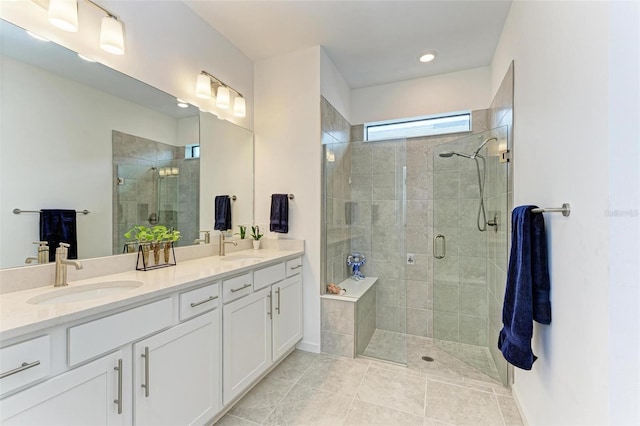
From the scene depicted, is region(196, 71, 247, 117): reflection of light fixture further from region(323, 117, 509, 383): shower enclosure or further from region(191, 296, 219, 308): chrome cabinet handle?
region(191, 296, 219, 308): chrome cabinet handle

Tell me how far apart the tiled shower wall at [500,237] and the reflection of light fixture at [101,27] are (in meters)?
2.61

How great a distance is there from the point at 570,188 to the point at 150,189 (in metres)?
2.34

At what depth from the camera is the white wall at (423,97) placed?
2.96 m

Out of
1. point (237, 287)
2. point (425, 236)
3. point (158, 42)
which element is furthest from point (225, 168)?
point (425, 236)

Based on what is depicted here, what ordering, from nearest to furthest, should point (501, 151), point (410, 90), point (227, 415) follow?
point (227, 415) < point (501, 151) < point (410, 90)

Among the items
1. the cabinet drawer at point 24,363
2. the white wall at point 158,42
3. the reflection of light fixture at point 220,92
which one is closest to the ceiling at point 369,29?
the white wall at point 158,42

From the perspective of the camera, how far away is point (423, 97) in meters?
3.16

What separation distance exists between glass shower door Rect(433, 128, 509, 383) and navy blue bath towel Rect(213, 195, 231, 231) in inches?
82.1

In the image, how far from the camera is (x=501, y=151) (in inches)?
Result: 85.7

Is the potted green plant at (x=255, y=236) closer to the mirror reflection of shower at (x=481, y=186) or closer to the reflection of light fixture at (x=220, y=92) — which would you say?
the reflection of light fixture at (x=220, y=92)

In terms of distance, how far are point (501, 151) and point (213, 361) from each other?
254 centimetres

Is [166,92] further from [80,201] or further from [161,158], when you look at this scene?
[80,201]

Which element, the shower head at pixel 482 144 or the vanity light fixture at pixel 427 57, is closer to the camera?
the shower head at pixel 482 144

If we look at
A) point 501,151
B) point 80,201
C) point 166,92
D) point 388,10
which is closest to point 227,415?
point 80,201
